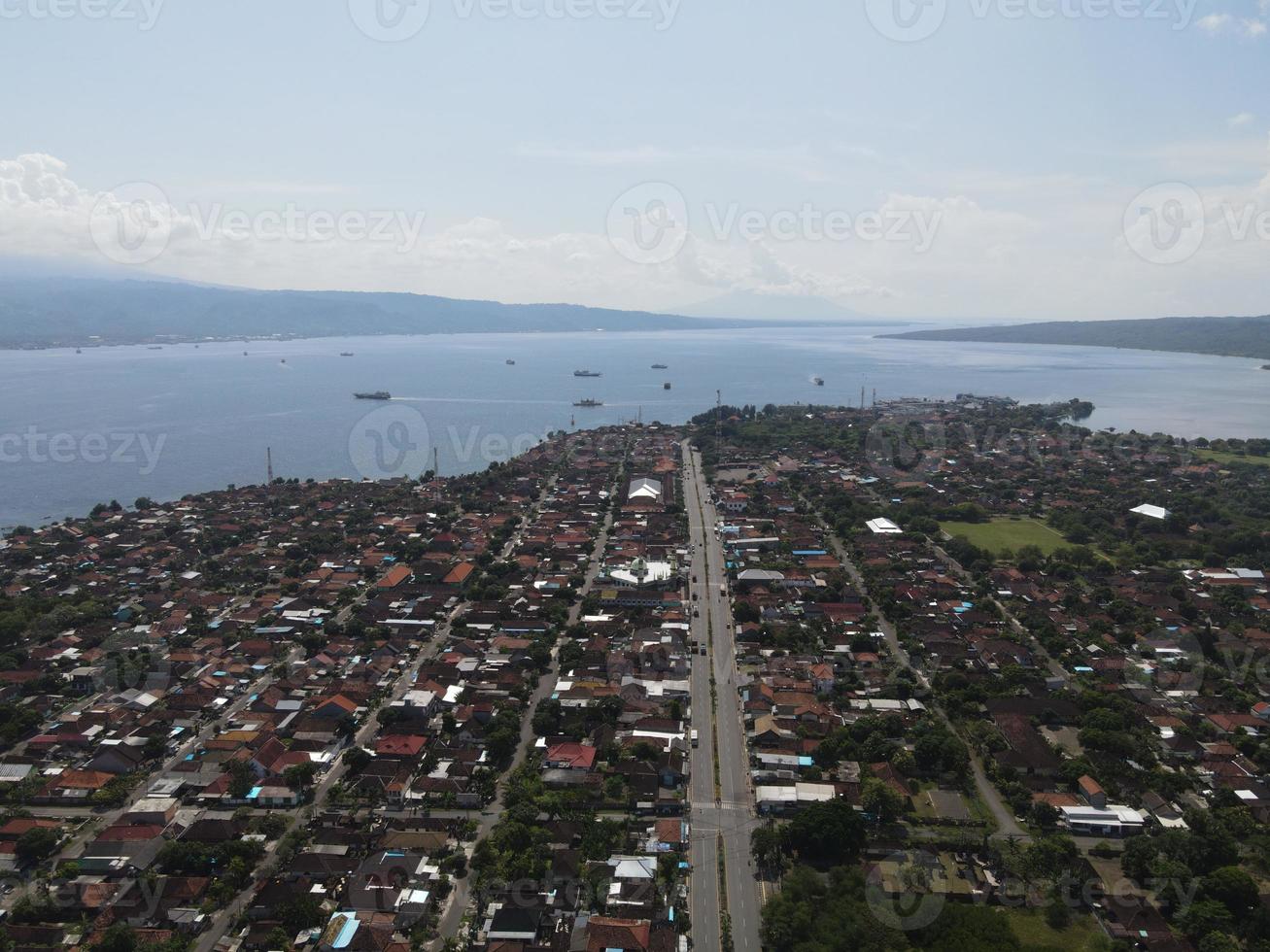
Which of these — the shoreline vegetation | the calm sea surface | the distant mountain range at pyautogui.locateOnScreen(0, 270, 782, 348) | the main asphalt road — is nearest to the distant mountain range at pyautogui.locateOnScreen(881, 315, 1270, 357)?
the shoreline vegetation

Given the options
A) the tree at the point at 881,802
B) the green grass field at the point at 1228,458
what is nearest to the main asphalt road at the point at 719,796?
the tree at the point at 881,802

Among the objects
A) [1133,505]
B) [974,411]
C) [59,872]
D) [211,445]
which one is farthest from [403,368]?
[59,872]

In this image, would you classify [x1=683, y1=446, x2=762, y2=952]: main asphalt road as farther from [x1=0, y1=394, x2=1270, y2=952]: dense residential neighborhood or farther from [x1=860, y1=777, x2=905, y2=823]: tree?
[x1=860, y1=777, x2=905, y2=823]: tree

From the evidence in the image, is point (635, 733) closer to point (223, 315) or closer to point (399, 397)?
point (399, 397)

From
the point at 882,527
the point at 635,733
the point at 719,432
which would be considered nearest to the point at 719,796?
the point at 635,733

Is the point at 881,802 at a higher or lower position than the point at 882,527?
lower

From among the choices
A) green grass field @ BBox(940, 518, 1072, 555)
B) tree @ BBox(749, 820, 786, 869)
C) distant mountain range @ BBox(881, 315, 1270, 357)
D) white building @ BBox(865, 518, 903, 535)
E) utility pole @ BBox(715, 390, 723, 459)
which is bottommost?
tree @ BBox(749, 820, 786, 869)
